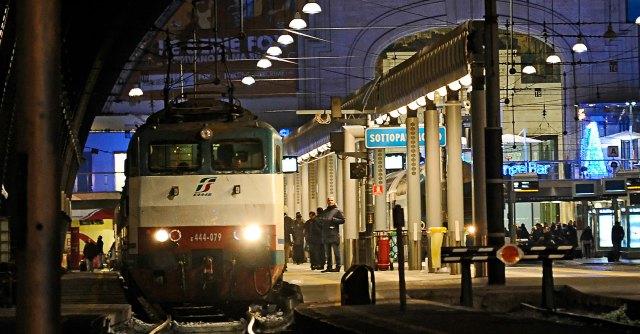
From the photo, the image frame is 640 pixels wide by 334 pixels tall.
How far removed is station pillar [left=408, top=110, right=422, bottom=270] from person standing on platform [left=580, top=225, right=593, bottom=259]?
→ 14674 mm

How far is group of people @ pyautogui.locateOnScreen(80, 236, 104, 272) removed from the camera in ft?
192

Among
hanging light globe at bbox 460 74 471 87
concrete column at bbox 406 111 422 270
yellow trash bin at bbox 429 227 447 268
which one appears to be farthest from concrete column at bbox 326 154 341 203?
hanging light globe at bbox 460 74 471 87

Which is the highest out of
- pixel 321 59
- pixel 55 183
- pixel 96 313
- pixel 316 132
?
pixel 321 59

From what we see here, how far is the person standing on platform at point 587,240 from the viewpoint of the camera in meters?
49.8

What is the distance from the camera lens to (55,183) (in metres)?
9.89

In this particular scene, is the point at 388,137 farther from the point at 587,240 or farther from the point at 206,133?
the point at 587,240

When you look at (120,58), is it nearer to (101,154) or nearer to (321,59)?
(321,59)

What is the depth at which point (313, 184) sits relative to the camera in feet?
174

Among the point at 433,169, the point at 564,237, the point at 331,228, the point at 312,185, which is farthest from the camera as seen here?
the point at 312,185

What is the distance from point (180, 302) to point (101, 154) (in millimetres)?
50207

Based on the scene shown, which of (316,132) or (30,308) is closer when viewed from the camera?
(30,308)

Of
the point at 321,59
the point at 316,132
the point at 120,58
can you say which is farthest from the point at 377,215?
the point at 321,59

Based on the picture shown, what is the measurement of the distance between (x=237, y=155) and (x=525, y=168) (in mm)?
36183

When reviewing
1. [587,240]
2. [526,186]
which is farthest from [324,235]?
[587,240]
